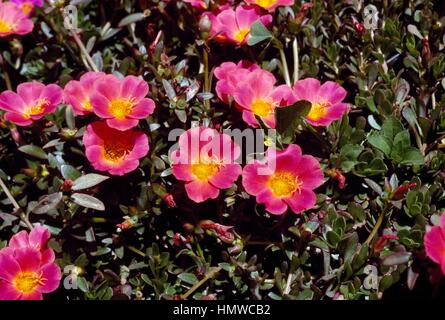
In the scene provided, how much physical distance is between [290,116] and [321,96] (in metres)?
0.23

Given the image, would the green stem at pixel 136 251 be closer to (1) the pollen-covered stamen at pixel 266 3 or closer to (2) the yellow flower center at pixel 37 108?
(2) the yellow flower center at pixel 37 108

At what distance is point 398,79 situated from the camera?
1.89 m

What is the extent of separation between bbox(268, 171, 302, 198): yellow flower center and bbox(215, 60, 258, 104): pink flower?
28cm

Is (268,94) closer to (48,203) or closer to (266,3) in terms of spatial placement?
(266,3)

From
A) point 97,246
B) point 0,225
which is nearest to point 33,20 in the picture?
point 0,225

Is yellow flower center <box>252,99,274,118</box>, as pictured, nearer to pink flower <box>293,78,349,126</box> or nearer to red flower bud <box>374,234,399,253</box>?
pink flower <box>293,78,349,126</box>

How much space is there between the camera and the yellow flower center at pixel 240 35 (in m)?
1.93

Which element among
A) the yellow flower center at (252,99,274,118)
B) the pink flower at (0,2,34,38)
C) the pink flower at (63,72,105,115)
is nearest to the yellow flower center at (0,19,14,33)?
the pink flower at (0,2,34,38)

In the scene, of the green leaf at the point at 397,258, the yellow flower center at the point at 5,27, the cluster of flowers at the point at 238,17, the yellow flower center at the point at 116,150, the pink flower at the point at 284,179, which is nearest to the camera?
the green leaf at the point at 397,258

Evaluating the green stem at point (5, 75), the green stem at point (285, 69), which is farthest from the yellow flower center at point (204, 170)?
Answer: the green stem at point (5, 75)

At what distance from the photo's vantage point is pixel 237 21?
1.96 meters

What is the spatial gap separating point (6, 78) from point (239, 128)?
854 mm

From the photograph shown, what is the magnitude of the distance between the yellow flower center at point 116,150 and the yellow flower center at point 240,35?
0.54 m
